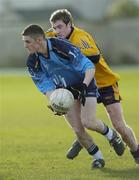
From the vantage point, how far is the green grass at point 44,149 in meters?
10.4

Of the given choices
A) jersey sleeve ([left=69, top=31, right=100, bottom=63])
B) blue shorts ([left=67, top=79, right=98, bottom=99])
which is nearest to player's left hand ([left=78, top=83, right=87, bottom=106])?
blue shorts ([left=67, top=79, right=98, bottom=99])

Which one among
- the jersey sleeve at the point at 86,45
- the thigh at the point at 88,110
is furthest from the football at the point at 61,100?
the jersey sleeve at the point at 86,45

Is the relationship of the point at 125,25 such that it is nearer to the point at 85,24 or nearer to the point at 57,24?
the point at 85,24

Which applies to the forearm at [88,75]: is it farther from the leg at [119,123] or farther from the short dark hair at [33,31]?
the leg at [119,123]

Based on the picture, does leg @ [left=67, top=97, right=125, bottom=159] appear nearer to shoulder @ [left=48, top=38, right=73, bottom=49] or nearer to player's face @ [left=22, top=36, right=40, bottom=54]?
shoulder @ [left=48, top=38, right=73, bottom=49]

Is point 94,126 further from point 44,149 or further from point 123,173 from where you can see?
point 44,149

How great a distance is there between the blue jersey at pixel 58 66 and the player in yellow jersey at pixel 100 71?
0.38m

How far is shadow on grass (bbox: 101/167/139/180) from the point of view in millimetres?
10047

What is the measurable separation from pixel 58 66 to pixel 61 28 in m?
0.60

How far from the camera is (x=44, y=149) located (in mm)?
13508

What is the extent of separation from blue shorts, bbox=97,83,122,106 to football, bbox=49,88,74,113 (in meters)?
1.05

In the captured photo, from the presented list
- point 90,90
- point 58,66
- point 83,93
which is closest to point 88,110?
point 90,90

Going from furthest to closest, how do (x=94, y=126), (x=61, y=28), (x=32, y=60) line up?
(x=61, y=28), (x=94, y=126), (x=32, y=60)

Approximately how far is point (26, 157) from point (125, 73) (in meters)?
32.2
